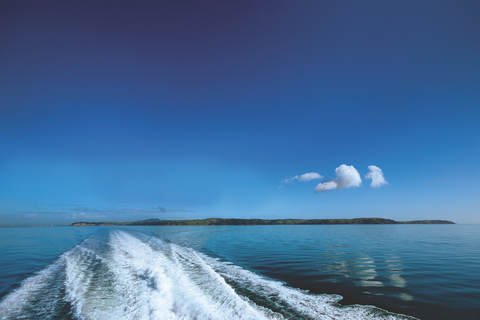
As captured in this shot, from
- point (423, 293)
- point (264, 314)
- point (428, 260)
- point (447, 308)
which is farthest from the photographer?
point (428, 260)

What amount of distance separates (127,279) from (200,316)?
23.0ft

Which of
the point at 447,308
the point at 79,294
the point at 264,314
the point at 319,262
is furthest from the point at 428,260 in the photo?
the point at 79,294

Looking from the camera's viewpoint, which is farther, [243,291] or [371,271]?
[371,271]

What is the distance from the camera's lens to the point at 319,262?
55.7 ft

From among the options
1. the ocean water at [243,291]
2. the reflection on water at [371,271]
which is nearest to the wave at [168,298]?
the ocean water at [243,291]

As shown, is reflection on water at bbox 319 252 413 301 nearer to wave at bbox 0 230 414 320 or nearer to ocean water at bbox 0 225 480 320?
ocean water at bbox 0 225 480 320

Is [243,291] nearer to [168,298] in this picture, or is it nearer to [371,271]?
[168,298]

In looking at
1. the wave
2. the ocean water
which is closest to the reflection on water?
the ocean water

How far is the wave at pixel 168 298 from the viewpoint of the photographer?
7613 mm

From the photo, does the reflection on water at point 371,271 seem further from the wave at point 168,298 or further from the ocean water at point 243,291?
the wave at point 168,298

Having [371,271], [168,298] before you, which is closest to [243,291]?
[168,298]

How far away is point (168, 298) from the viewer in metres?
9.05

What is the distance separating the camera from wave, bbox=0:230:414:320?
7.61 metres

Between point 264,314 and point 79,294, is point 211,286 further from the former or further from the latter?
point 79,294
